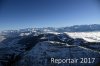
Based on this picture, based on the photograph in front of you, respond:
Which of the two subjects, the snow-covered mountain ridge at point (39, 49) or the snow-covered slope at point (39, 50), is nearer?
the snow-covered mountain ridge at point (39, 49)

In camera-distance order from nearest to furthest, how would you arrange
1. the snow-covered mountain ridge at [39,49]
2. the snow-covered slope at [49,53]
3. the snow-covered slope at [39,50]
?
the snow-covered slope at [49,53]
the snow-covered mountain ridge at [39,49]
the snow-covered slope at [39,50]

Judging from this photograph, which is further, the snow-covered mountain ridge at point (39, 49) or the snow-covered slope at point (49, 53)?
the snow-covered mountain ridge at point (39, 49)

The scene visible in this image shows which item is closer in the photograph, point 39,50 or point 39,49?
point 39,50

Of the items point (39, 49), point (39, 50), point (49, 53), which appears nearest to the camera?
point (49, 53)

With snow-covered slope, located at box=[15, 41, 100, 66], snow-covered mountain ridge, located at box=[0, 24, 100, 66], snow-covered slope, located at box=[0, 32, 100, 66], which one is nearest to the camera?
snow-covered slope, located at box=[15, 41, 100, 66]

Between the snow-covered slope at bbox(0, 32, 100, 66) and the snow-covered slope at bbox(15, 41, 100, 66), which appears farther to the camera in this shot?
the snow-covered slope at bbox(0, 32, 100, 66)

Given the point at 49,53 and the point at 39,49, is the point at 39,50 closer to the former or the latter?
the point at 39,49

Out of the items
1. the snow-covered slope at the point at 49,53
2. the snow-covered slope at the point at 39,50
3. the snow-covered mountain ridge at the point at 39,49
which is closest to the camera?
the snow-covered slope at the point at 49,53

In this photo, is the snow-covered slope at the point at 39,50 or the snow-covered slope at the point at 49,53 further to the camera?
the snow-covered slope at the point at 39,50

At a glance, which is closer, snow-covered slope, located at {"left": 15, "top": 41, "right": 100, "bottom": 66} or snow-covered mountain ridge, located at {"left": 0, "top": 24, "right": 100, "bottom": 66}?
snow-covered slope, located at {"left": 15, "top": 41, "right": 100, "bottom": 66}

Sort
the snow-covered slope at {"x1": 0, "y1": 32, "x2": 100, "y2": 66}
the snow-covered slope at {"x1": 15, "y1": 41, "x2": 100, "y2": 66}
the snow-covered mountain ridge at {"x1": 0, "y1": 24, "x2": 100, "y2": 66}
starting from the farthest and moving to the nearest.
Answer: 1. the snow-covered slope at {"x1": 0, "y1": 32, "x2": 100, "y2": 66}
2. the snow-covered mountain ridge at {"x1": 0, "y1": 24, "x2": 100, "y2": 66}
3. the snow-covered slope at {"x1": 15, "y1": 41, "x2": 100, "y2": 66}

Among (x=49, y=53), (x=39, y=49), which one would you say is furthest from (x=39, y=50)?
(x=49, y=53)
